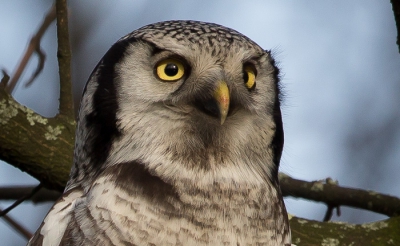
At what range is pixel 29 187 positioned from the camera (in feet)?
15.0

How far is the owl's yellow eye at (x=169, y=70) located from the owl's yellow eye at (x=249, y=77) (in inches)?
12.3

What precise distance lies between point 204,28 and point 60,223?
1120 millimetres

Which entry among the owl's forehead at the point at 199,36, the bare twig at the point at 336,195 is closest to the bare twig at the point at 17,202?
the owl's forehead at the point at 199,36

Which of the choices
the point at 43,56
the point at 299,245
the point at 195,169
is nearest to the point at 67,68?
the point at 43,56

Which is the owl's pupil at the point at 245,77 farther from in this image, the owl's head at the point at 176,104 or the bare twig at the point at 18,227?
the bare twig at the point at 18,227

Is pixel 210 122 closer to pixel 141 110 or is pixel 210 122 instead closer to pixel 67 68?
pixel 141 110

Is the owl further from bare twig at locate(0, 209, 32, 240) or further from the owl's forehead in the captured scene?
bare twig at locate(0, 209, 32, 240)

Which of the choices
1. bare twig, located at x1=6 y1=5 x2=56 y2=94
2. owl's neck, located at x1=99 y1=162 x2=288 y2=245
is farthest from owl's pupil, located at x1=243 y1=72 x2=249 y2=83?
bare twig, located at x1=6 y1=5 x2=56 y2=94

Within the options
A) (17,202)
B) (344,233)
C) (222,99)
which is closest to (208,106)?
(222,99)

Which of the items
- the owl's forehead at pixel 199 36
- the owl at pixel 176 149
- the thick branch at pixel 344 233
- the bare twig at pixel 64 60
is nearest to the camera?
the owl at pixel 176 149

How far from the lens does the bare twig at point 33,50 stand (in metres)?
4.31

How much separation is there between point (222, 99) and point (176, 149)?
32cm

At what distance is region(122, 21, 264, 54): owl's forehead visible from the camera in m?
3.49

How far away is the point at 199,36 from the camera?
355cm
